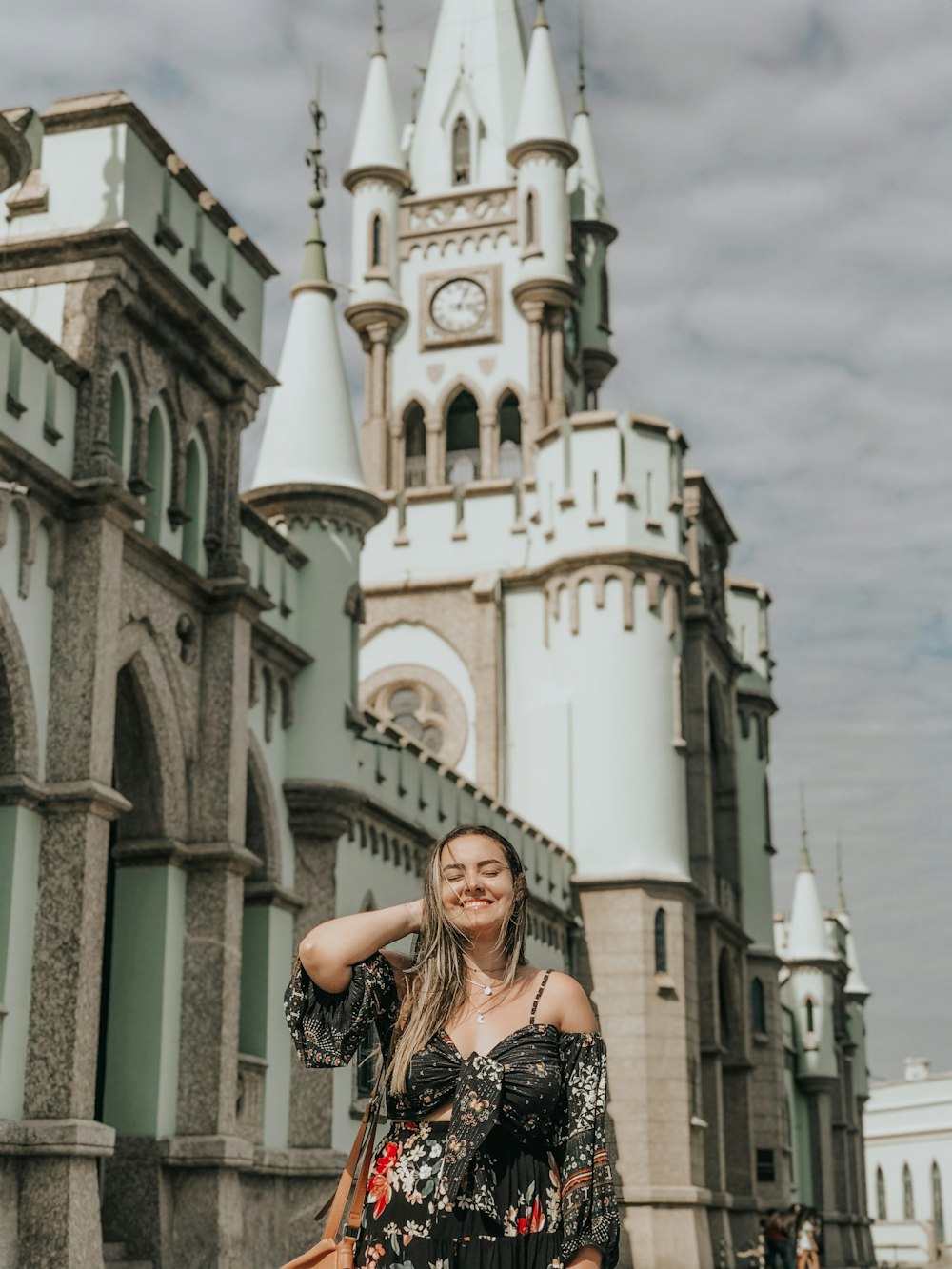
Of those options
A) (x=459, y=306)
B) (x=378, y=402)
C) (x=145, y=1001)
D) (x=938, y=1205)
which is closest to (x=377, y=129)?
(x=459, y=306)

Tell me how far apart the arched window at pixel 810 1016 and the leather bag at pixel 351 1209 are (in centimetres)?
5305

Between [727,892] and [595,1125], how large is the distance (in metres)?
35.6

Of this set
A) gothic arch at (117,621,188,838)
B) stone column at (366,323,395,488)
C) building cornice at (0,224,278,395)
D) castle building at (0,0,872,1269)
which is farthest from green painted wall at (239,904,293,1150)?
stone column at (366,323,395,488)

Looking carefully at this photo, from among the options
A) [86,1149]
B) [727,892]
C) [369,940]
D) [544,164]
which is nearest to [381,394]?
[544,164]

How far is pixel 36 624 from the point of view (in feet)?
51.8

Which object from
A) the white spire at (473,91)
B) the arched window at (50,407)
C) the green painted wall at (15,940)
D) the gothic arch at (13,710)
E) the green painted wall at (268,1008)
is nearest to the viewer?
the green painted wall at (15,940)

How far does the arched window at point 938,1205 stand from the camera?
89.8 m

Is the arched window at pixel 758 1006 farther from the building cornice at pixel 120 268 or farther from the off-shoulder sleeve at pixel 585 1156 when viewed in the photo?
the off-shoulder sleeve at pixel 585 1156

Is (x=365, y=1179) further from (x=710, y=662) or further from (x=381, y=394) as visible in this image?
(x=381, y=394)

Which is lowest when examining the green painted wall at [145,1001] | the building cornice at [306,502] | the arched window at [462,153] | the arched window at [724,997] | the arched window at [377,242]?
the green painted wall at [145,1001]

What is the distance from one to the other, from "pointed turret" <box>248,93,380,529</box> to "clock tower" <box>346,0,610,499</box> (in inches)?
585

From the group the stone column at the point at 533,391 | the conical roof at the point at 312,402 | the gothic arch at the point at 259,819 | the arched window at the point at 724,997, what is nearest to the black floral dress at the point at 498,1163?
the gothic arch at the point at 259,819

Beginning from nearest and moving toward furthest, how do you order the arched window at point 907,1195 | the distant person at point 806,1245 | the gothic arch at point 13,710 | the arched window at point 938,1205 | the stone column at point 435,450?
the gothic arch at point 13,710 < the distant person at point 806,1245 < the stone column at point 435,450 < the arched window at point 938,1205 < the arched window at point 907,1195

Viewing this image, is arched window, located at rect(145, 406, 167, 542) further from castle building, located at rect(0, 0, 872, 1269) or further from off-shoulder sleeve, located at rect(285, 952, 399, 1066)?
off-shoulder sleeve, located at rect(285, 952, 399, 1066)
